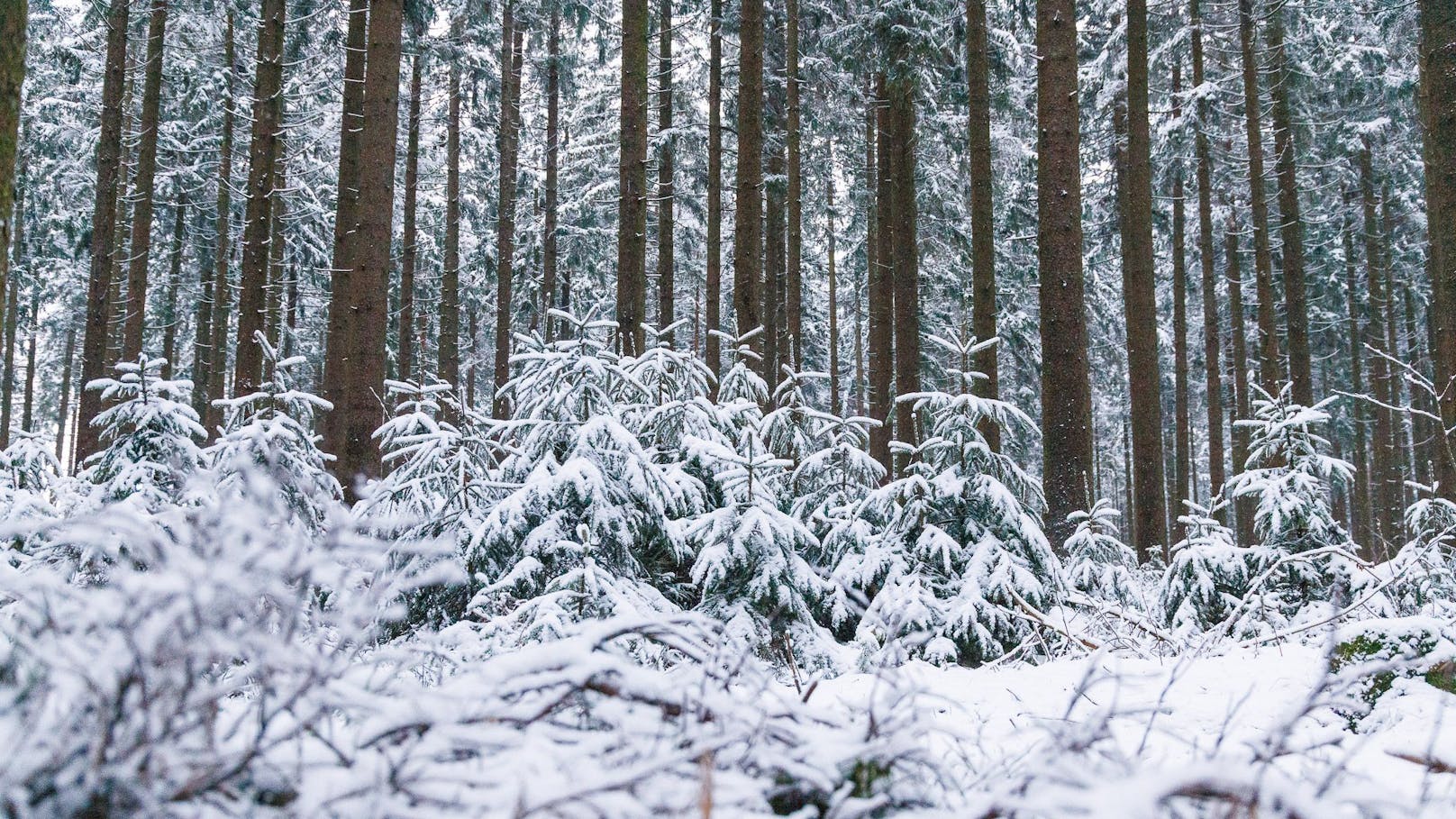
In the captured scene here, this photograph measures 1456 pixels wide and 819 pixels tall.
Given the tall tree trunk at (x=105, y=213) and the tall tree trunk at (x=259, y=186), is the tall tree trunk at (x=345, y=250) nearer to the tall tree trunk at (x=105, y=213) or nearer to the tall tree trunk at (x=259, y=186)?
the tall tree trunk at (x=259, y=186)

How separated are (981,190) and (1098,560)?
5.45 meters

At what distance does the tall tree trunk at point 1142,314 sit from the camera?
11219mm

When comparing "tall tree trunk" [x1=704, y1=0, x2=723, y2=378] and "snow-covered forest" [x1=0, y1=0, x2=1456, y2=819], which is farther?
"tall tree trunk" [x1=704, y1=0, x2=723, y2=378]

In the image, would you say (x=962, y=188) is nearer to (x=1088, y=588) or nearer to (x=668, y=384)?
(x=1088, y=588)

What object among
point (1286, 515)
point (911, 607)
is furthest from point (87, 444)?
point (1286, 515)

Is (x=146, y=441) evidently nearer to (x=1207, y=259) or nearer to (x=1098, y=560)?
(x=1098, y=560)

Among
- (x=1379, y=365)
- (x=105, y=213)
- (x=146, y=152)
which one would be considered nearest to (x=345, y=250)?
(x=105, y=213)

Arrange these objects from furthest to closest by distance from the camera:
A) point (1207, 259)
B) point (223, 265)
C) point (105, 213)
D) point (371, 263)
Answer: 1. point (1207, 259)
2. point (223, 265)
3. point (105, 213)
4. point (371, 263)

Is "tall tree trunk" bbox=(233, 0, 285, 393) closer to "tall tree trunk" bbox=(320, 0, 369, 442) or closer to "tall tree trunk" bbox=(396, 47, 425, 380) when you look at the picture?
"tall tree trunk" bbox=(320, 0, 369, 442)

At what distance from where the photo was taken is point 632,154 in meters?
10.8

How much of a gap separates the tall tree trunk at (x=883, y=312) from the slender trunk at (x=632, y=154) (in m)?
3.77

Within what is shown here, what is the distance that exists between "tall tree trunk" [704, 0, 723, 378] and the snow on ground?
1016cm

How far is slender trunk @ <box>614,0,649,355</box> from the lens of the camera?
1053 cm

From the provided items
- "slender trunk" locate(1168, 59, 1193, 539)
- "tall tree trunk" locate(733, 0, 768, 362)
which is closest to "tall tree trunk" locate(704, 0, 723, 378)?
"tall tree trunk" locate(733, 0, 768, 362)
